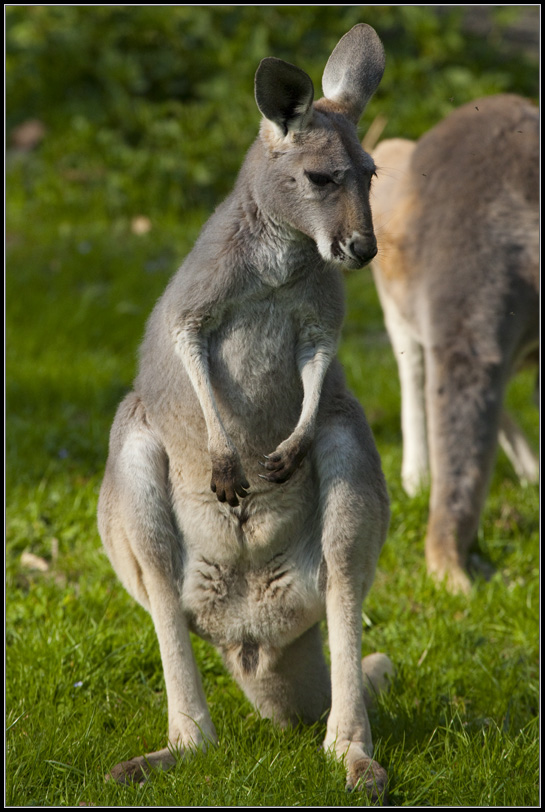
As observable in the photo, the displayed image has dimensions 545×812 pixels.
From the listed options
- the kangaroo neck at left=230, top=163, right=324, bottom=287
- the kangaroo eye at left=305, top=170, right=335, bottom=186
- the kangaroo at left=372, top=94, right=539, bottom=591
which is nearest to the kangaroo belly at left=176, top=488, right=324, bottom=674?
the kangaroo neck at left=230, top=163, right=324, bottom=287

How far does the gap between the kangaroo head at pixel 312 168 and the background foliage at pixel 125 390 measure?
1.47m

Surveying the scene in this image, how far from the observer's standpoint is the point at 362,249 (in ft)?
8.70

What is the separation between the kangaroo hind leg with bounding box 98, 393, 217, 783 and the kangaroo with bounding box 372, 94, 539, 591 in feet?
5.40

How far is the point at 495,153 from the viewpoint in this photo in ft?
15.9

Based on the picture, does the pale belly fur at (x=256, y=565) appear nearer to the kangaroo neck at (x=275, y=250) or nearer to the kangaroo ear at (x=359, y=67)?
the kangaroo neck at (x=275, y=250)

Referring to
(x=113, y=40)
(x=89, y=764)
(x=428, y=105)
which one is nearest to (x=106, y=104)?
(x=113, y=40)

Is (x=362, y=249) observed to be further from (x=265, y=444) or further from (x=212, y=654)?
(x=212, y=654)

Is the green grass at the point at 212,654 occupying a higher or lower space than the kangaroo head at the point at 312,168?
lower

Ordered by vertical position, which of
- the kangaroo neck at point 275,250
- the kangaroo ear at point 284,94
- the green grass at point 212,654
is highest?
the kangaroo ear at point 284,94

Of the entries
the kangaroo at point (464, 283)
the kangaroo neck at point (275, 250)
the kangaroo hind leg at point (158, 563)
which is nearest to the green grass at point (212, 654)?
the kangaroo hind leg at point (158, 563)

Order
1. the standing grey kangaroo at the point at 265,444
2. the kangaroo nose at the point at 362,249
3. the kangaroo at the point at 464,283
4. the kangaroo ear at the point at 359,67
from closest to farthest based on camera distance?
the kangaroo nose at the point at 362,249
the standing grey kangaroo at the point at 265,444
the kangaroo ear at the point at 359,67
the kangaroo at the point at 464,283

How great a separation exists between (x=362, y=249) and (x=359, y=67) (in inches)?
24.3

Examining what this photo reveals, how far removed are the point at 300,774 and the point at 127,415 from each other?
1.18 metres

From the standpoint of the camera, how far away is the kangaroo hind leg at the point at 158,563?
2.91m
